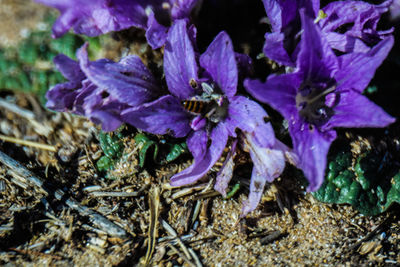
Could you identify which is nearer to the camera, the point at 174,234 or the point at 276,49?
the point at 276,49

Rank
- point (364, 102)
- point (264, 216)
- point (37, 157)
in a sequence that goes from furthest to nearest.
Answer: point (37, 157)
point (264, 216)
point (364, 102)

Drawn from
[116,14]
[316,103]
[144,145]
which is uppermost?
[116,14]

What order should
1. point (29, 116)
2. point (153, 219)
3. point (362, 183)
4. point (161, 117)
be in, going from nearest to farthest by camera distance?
point (161, 117) < point (153, 219) < point (362, 183) < point (29, 116)

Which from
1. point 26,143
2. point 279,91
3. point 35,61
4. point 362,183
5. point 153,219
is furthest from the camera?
point 35,61

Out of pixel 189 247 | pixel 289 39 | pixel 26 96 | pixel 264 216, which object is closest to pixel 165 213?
pixel 189 247

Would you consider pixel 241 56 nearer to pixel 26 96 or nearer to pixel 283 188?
pixel 283 188

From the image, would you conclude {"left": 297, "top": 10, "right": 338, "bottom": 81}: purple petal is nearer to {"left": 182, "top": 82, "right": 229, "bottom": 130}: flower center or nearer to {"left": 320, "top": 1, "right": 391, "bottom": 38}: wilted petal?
{"left": 320, "top": 1, "right": 391, "bottom": 38}: wilted petal

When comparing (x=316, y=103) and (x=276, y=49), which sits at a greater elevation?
(x=276, y=49)

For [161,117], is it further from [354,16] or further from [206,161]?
[354,16]

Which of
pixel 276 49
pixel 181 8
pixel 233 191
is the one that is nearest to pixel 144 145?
pixel 233 191
